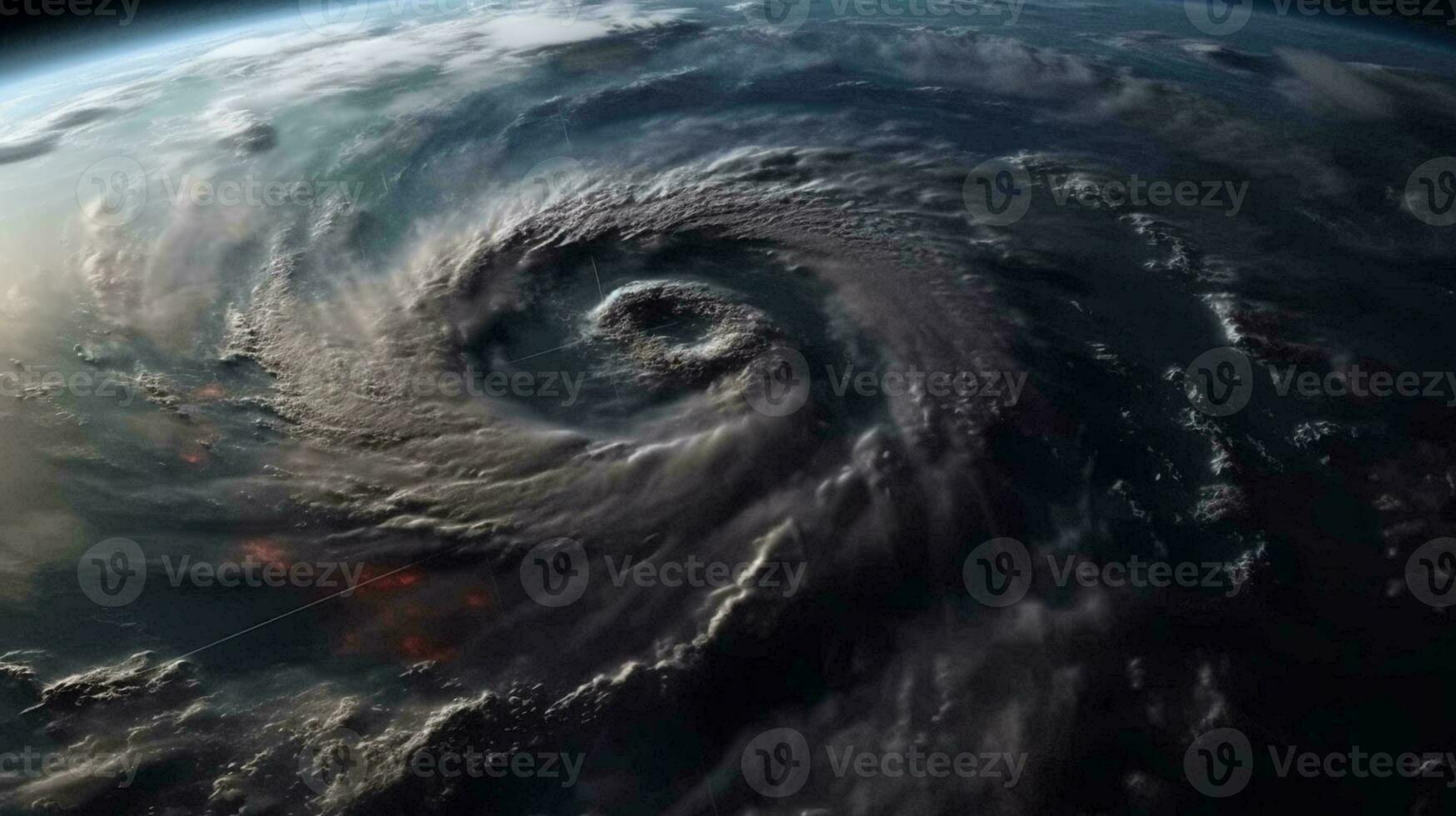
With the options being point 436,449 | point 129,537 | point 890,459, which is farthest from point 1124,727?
point 129,537

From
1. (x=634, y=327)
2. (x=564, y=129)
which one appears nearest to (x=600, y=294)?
(x=634, y=327)

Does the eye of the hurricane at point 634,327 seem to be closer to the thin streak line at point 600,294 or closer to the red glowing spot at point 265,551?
the thin streak line at point 600,294

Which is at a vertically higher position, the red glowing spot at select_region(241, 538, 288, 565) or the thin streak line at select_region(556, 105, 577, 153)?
the thin streak line at select_region(556, 105, 577, 153)

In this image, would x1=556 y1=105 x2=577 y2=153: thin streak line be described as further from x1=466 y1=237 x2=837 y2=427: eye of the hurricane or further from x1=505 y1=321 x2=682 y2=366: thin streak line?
x1=505 y1=321 x2=682 y2=366: thin streak line

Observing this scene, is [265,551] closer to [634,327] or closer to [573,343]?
[573,343]

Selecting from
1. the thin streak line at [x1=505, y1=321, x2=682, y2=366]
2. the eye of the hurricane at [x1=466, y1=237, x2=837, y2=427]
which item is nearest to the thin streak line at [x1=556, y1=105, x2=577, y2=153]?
the eye of the hurricane at [x1=466, y1=237, x2=837, y2=427]

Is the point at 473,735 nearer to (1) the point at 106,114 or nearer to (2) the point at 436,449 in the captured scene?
(2) the point at 436,449

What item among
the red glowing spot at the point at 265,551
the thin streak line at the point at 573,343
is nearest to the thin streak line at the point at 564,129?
the thin streak line at the point at 573,343

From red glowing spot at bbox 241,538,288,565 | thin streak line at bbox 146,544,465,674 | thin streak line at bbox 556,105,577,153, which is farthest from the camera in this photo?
thin streak line at bbox 556,105,577,153
